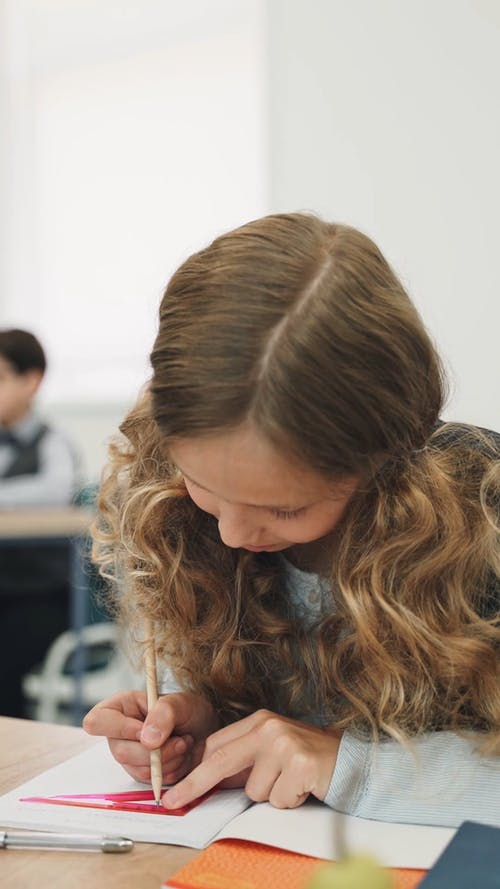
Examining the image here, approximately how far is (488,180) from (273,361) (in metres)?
2.07

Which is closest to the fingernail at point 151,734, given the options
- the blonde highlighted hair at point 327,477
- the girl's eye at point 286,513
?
the blonde highlighted hair at point 327,477

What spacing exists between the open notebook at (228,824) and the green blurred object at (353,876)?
6.6 inches

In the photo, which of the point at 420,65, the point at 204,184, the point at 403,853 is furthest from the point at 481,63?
the point at 403,853

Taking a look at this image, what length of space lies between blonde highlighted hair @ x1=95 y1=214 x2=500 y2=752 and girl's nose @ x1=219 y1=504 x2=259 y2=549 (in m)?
0.07

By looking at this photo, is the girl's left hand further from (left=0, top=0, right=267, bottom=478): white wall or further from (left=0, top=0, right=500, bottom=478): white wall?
(left=0, top=0, right=267, bottom=478): white wall

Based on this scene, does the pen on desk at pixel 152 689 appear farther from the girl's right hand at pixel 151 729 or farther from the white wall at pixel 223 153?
the white wall at pixel 223 153

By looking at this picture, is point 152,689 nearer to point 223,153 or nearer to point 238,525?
point 238,525

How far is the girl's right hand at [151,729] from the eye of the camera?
0.80m

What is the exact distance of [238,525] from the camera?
745 millimetres

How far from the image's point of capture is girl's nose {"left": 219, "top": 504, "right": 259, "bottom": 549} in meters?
0.74

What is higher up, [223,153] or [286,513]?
[223,153]

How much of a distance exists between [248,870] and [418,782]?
185mm

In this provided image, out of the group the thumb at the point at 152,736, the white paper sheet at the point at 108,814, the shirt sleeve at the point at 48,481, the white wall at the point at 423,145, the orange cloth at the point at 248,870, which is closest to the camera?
the orange cloth at the point at 248,870

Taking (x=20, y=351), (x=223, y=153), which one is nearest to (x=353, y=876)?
(x=20, y=351)
